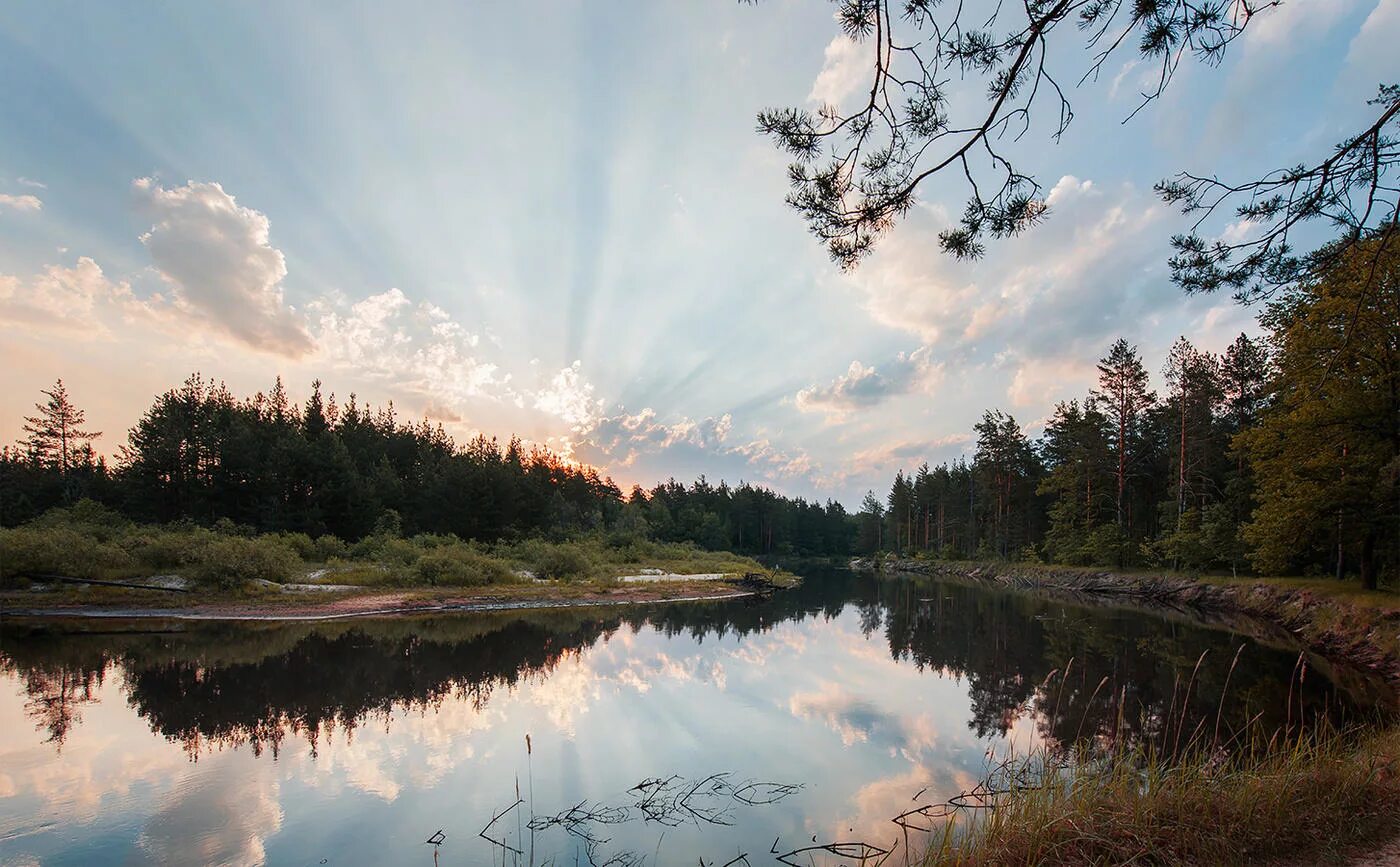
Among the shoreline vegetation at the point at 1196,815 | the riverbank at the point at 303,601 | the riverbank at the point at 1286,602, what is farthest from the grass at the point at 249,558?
the riverbank at the point at 1286,602

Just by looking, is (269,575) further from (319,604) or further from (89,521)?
(89,521)

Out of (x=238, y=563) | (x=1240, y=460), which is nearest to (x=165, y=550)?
(x=238, y=563)

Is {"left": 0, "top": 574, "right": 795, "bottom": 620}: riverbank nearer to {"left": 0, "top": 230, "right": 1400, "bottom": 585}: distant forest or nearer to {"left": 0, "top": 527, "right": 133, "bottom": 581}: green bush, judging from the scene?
{"left": 0, "top": 527, "right": 133, "bottom": 581}: green bush

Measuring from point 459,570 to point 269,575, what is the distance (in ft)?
24.5

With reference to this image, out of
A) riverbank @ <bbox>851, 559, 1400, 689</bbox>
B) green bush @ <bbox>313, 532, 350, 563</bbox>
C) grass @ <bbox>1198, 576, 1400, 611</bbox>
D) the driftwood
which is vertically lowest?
riverbank @ <bbox>851, 559, 1400, 689</bbox>

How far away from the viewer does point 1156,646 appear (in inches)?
675

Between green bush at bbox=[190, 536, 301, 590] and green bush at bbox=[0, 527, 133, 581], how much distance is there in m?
2.92

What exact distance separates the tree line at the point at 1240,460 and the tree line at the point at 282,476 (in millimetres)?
35266

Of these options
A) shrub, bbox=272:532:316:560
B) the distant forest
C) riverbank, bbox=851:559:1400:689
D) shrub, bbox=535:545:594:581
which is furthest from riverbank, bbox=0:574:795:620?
riverbank, bbox=851:559:1400:689

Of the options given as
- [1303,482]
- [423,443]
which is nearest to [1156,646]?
[1303,482]

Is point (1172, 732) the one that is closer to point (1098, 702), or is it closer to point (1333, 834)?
point (1098, 702)

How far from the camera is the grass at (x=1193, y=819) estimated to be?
4129 mm

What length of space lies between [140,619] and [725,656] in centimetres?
1798

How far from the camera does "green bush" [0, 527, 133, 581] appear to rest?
19688 millimetres
